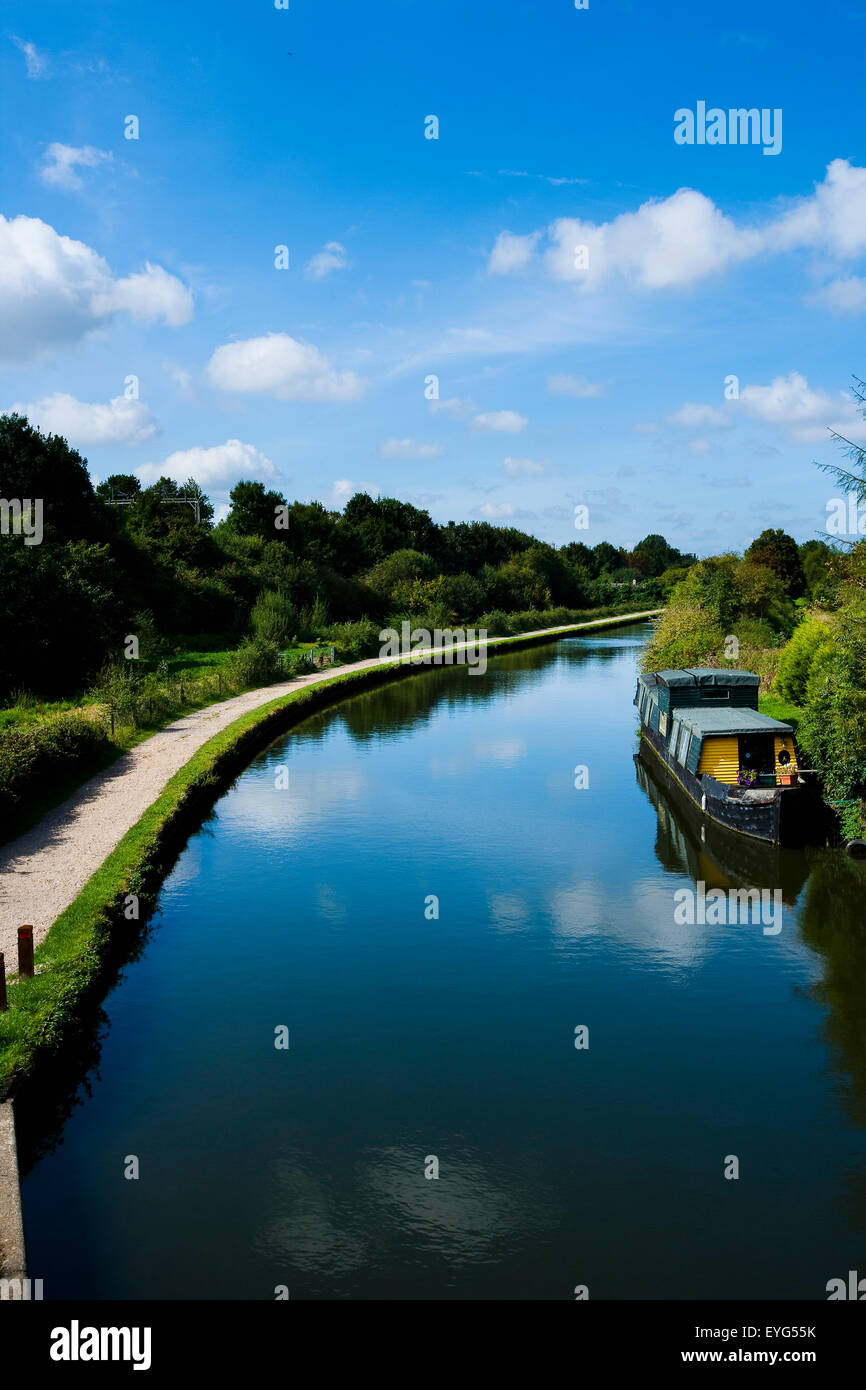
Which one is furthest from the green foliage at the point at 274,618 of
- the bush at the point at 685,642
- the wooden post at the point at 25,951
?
the wooden post at the point at 25,951

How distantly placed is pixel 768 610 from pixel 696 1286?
35351 millimetres

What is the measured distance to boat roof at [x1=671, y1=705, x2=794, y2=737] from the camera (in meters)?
17.7

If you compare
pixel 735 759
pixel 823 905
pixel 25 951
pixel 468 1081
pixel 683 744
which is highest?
pixel 683 744

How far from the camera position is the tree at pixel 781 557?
54.6 meters

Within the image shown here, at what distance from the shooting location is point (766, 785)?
688 inches

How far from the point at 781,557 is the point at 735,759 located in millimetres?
40354

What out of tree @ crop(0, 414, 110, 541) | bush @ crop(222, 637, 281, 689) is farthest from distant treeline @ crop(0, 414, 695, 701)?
bush @ crop(222, 637, 281, 689)

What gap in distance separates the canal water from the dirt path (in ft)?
3.80

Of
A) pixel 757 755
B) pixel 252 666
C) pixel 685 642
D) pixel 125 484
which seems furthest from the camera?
pixel 125 484

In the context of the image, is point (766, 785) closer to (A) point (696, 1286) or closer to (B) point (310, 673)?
(A) point (696, 1286)

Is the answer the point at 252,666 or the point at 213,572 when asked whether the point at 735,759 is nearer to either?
the point at 252,666

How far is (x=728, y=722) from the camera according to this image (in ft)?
60.5

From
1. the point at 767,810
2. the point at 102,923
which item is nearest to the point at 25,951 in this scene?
the point at 102,923

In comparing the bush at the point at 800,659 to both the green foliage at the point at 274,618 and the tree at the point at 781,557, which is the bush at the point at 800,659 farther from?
the tree at the point at 781,557
